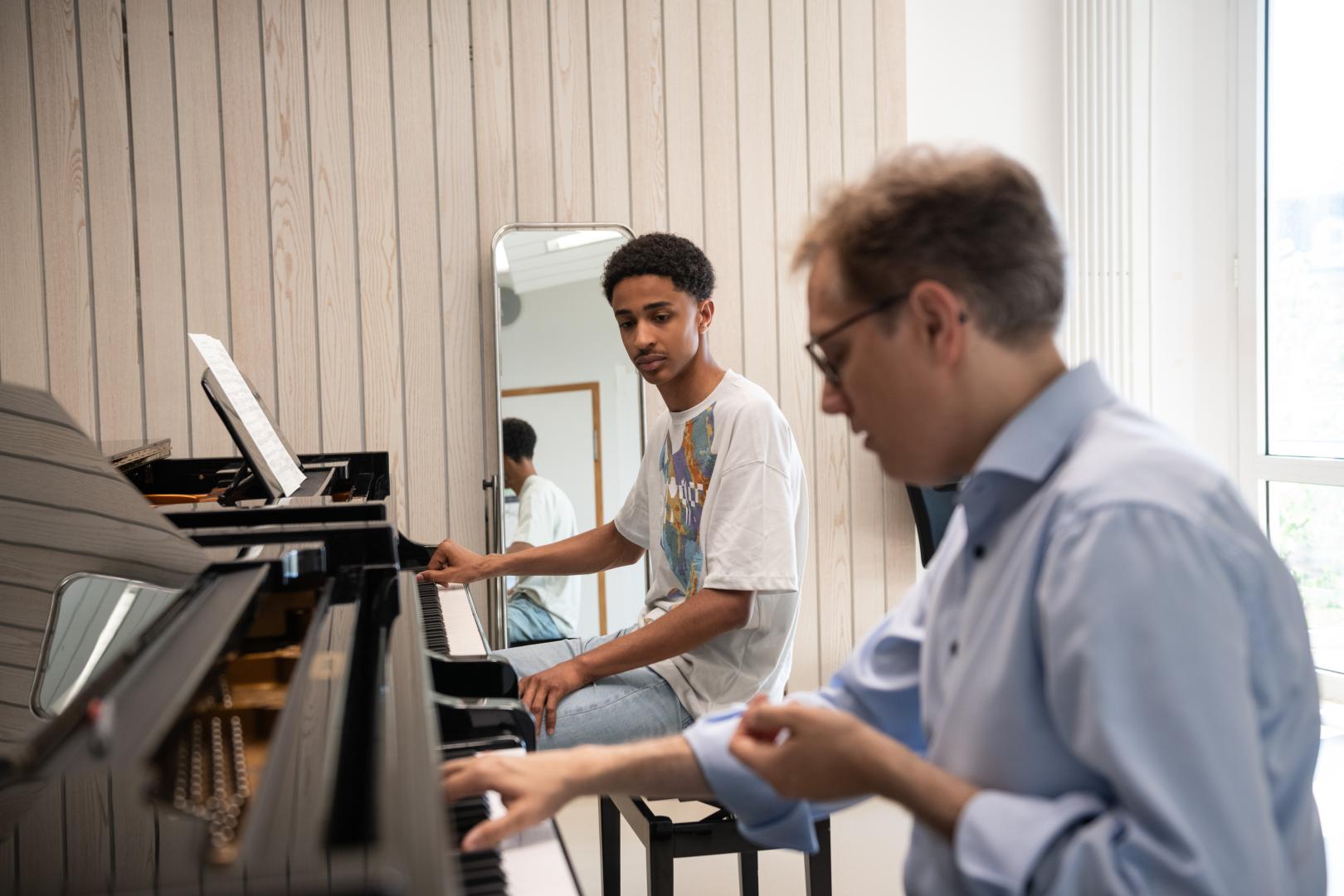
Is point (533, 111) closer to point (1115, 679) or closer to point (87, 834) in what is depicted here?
point (87, 834)

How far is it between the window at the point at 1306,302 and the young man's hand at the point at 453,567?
3308 mm

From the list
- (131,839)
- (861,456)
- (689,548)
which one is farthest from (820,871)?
(861,456)

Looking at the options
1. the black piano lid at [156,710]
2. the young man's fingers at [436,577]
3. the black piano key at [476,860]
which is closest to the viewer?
the black piano lid at [156,710]

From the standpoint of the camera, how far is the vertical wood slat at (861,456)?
12.7ft

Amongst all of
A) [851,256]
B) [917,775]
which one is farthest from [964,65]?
[917,775]

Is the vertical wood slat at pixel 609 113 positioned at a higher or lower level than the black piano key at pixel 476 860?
higher

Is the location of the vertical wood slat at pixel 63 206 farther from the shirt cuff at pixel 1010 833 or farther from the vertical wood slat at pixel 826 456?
the shirt cuff at pixel 1010 833

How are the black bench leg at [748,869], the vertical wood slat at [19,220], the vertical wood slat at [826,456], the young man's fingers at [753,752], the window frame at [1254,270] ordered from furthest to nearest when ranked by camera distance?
the window frame at [1254,270]
the vertical wood slat at [826,456]
the vertical wood slat at [19,220]
the black bench leg at [748,869]
the young man's fingers at [753,752]

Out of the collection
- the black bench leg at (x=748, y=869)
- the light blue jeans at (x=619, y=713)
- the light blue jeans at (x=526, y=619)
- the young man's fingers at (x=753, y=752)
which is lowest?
the black bench leg at (x=748, y=869)

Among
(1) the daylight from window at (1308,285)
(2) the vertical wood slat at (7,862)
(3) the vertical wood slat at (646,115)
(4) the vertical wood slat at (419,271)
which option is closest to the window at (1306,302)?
(1) the daylight from window at (1308,285)

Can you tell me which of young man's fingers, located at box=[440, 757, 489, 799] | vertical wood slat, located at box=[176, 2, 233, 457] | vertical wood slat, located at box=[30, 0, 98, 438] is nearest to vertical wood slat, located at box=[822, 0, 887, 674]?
vertical wood slat, located at box=[176, 2, 233, 457]

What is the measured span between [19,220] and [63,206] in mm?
129

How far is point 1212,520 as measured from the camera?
0.92 m

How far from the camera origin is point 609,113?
3678 mm
